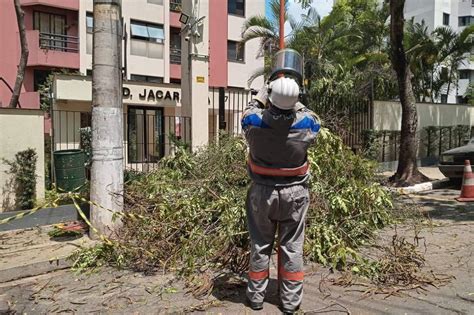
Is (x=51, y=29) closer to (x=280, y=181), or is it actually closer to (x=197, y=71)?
(x=197, y=71)

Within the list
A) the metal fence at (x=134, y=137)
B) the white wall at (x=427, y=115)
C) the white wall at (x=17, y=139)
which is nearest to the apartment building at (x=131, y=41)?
the metal fence at (x=134, y=137)

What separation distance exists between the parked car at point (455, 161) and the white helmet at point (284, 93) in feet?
28.6

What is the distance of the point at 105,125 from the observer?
600 centimetres

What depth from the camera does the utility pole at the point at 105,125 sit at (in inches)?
235

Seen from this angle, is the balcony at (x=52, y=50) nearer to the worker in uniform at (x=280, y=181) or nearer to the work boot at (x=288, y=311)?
the worker in uniform at (x=280, y=181)

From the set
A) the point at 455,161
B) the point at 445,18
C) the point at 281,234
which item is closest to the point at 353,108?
the point at 455,161

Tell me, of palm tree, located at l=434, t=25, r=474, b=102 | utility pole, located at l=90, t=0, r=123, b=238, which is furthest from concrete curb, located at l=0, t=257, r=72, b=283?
palm tree, located at l=434, t=25, r=474, b=102

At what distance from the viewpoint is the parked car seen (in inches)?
430

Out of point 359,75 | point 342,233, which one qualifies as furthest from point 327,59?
point 342,233

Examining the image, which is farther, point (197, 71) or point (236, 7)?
point (236, 7)

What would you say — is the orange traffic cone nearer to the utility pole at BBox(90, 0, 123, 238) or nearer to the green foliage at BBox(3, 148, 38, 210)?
the utility pole at BBox(90, 0, 123, 238)

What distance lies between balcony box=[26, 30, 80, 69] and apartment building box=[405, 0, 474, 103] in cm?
3639

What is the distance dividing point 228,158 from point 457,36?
19.2 m

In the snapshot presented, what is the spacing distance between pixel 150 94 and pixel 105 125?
11936 millimetres
